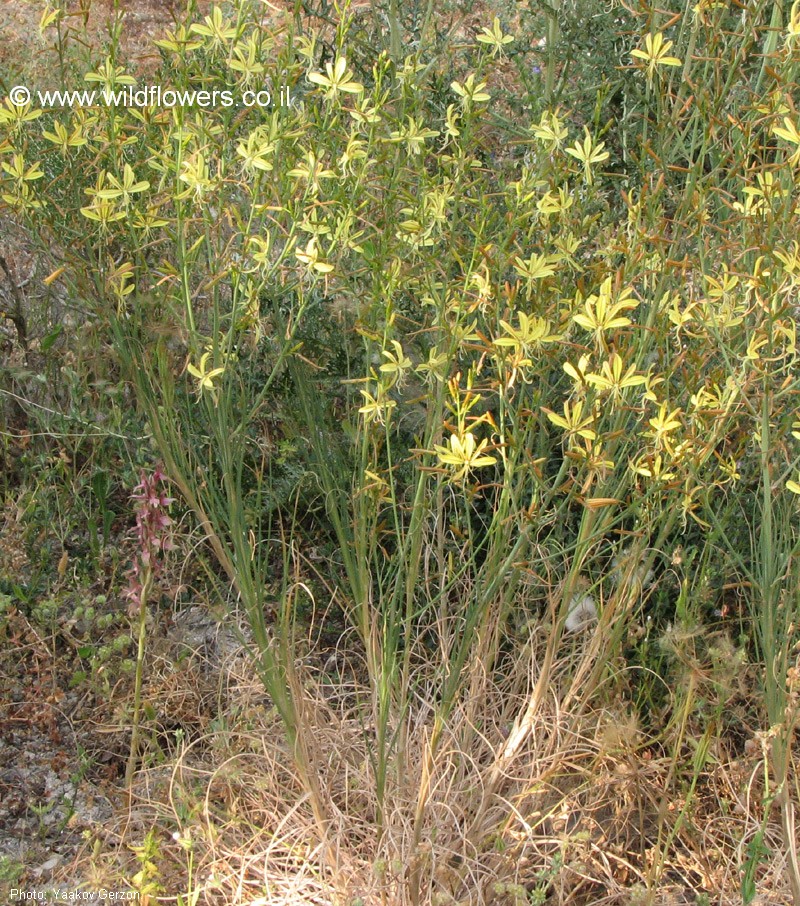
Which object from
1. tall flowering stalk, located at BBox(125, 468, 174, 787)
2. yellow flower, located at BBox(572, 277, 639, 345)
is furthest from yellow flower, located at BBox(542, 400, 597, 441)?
tall flowering stalk, located at BBox(125, 468, 174, 787)

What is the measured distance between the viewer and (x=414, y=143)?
1.99 metres

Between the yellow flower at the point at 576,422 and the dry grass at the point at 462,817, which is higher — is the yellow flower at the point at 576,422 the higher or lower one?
the higher one

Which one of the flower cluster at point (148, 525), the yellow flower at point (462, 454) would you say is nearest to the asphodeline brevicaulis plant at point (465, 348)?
the yellow flower at point (462, 454)

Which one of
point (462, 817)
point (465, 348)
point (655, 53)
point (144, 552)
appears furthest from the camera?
point (144, 552)

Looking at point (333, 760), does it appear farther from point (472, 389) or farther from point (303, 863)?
point (472, 389)

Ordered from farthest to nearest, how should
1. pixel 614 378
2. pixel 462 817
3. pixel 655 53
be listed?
pixel 462 817 < pixel 655 53 < pixel 614 378

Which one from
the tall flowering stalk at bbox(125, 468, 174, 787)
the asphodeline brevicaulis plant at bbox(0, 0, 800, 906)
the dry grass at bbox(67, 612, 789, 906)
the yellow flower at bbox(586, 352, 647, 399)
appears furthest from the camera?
the tall flowering stalk at bbox(125, 468, 174, 787)

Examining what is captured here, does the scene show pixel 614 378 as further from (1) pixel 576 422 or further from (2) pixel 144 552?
(2) pixel 144 552

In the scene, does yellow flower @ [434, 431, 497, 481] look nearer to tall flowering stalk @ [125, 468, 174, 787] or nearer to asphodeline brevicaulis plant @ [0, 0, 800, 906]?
asphodeline brevicaulis plant @ [0, 0, 800, 906]

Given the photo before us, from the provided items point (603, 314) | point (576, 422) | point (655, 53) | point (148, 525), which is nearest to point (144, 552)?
point (148, 525)

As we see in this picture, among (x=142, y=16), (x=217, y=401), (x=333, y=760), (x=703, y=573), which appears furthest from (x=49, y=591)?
(x=142, y=16)

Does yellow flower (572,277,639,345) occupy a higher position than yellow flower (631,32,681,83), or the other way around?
yellow flower (631,32,681,83)

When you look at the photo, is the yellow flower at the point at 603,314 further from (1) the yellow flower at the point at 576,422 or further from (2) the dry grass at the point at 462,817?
(2) the dry grass at the point at 462,817

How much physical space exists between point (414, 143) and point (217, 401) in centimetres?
62
